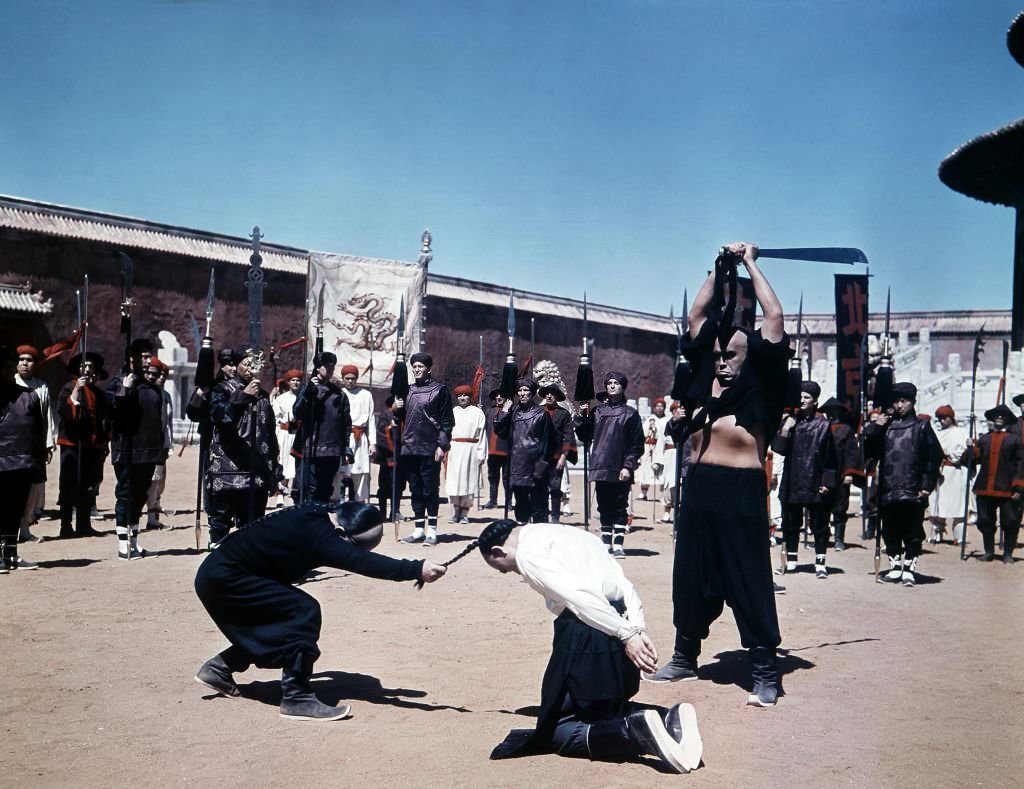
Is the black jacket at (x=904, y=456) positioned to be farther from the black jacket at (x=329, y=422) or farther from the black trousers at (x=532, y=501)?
the black jacket at (x=329, y=422)

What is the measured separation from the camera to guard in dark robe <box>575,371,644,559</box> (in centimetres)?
1014

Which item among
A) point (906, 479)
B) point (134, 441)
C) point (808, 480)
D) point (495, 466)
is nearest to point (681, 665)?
point (808, 480)

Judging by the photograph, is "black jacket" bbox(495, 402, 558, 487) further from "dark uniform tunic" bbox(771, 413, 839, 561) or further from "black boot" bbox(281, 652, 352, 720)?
"black boot" bbox(281, 652, 352, 720)

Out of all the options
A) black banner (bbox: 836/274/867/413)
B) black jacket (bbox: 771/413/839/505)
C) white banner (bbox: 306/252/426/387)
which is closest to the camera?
black jacket (bbox: 771/413/839/505)

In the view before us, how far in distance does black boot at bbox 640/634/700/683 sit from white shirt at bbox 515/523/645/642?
1.33 m

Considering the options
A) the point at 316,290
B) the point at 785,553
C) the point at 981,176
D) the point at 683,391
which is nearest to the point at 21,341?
the point at 316,290

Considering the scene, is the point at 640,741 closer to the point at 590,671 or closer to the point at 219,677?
the point at 590,671

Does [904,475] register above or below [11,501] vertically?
above

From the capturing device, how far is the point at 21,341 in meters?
20.5

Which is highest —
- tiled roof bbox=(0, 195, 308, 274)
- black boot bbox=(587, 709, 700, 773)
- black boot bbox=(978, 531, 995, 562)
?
tiled roof bbox=(0, 195, 308, 274)

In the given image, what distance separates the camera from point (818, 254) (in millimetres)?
5301

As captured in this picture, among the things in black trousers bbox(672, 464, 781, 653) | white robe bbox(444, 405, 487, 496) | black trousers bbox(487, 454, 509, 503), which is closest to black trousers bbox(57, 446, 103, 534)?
white robe bbox(444, 405, 487, 496)

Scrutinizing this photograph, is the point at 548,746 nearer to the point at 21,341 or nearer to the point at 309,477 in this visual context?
the point at 309,477

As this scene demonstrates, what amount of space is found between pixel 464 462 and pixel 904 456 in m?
5.43
